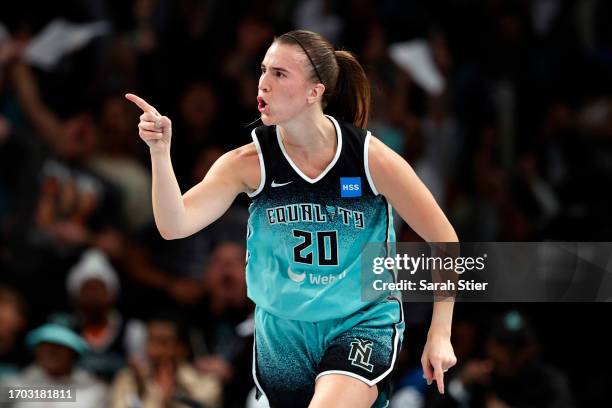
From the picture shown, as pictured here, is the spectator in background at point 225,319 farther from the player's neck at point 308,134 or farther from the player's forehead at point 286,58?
the player's forehead at point 286,58

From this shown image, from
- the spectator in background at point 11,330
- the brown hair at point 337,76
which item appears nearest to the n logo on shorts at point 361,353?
the brown hair at point 337,76

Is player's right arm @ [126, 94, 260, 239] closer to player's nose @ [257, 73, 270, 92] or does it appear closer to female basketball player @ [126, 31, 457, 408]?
female basketball player @ [126, 31, 457, 408]

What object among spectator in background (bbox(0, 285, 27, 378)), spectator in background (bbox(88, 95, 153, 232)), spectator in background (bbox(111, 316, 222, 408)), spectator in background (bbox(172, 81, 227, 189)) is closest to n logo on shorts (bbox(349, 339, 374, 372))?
spectator in background (bbox(111, 316, 222, 408))

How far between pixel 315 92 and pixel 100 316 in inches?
130

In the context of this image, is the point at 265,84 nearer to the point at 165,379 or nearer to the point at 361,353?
the point at 361,353

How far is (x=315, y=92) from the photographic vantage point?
471 cm

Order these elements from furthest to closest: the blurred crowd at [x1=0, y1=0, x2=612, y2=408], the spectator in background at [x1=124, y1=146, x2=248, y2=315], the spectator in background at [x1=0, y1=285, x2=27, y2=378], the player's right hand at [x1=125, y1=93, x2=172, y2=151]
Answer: the spectator in background at [x1=124, y1=146, x2=248, y2=315] < the spectator in background at [x1=0, y1=285, x2=27, y2=378] < the blurred crowd at [x1=0, y1=0, x2=612, y2=408] < the player's right hand at [x1=125, y1=93, x2=172, y2=151]

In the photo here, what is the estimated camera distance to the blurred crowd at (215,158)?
23.0ft

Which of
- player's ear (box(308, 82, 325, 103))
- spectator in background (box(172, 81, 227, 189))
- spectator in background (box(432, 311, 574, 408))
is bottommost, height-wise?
spectator in background (box(432, 311, 574, 408))

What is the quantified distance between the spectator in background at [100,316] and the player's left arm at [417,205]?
9.63ft

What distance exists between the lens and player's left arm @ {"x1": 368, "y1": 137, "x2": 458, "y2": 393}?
4.66m

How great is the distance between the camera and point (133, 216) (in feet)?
27.6

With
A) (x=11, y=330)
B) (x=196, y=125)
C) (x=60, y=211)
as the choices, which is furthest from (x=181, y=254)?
(x=11, y=330)

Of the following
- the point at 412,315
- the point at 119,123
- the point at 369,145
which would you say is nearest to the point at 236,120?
the point at 119,123
